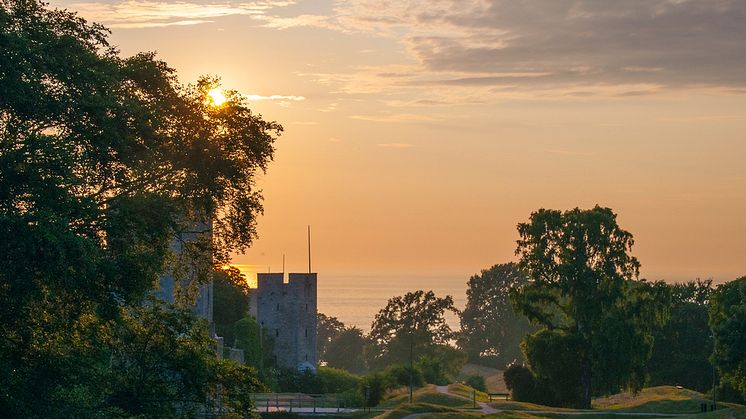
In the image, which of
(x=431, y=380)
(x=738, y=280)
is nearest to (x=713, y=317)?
(x=738, y=280)

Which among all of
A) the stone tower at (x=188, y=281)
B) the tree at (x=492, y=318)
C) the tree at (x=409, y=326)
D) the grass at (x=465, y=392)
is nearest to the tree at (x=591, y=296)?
the grass at (x=465, y=392)

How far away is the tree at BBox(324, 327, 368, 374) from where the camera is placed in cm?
14012

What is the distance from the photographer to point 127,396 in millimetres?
27734

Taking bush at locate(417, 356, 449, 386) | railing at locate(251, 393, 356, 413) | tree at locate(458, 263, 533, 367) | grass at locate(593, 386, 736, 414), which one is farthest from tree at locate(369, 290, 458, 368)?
railing at locate(251, 393, 356, 413)

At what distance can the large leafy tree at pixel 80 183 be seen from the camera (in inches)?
1010

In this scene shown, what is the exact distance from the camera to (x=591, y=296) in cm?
7344

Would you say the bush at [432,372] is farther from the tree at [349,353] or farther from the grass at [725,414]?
the tree at [349,353]

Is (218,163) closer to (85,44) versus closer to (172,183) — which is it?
(172,183)

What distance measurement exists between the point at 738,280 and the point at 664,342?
15903 mm

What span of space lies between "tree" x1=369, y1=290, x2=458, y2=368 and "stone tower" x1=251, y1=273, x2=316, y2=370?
21.3 metres

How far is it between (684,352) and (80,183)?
6999 centimetres

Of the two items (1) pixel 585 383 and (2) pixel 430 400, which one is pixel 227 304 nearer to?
(2) pixel 430 400

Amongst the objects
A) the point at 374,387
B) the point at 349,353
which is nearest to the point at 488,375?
the point at 349,353

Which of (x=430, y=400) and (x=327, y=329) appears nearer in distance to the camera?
(x=430, y=400)
